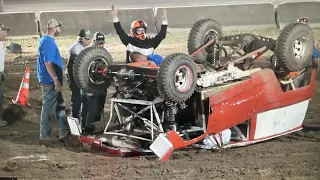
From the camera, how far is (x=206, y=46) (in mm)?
7949

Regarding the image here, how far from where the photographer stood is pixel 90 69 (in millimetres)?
7430

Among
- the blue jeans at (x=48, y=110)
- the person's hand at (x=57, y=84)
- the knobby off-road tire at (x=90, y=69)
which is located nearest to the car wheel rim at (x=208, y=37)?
the knobby off-road tire at (x=90, y=69)

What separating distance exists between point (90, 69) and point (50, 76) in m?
1.00

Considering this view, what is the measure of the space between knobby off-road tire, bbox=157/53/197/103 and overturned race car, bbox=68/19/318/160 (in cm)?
1

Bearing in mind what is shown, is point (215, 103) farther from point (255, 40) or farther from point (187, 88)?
point (255, 40)

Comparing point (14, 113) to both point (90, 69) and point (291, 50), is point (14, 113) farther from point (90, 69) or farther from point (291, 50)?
point (291, 50)

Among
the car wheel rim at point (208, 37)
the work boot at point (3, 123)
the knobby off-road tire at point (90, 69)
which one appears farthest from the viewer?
the work boot at point (3, 123)

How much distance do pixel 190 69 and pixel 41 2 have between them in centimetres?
2189

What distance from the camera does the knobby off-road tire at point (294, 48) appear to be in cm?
751

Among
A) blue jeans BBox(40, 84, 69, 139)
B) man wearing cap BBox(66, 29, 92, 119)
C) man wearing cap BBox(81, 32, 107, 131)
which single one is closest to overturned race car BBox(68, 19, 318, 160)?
man wearing cap BBox(81, 32, 107, 131)

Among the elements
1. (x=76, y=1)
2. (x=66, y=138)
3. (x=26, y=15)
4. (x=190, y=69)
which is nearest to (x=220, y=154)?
(x=190, y=69)

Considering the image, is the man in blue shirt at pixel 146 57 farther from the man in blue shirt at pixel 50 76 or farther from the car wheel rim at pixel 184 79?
the man in blue shirt at pixel 50 76

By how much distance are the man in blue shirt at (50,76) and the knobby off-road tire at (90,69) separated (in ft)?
2.72

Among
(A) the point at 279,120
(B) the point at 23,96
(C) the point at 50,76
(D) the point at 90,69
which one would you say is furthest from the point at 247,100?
(B) the point at 23,96
